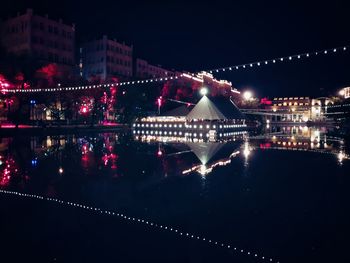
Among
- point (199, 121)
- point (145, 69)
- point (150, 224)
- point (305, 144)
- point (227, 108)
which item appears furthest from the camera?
point (145, 69)

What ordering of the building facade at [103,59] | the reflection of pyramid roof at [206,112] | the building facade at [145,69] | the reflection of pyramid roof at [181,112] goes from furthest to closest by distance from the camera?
1. the building facade at [145,69]
2. the building facade at [103,59]
3. the reflection of pyramid roof at [181,112]
4. the reflection of pyramid roof at [206,112]

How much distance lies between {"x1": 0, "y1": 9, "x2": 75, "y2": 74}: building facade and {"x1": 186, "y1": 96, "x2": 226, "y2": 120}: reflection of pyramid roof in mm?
30990

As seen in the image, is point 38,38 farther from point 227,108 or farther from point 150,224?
point 150,224

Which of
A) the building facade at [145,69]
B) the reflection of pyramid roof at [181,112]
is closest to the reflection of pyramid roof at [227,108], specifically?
the reflection of pyramid roof at [181,112]

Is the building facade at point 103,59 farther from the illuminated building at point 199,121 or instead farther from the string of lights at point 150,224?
the string of lights at point 150,224

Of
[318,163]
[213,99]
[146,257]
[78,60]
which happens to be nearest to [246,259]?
[146,257]

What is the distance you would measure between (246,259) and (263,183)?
6.57m

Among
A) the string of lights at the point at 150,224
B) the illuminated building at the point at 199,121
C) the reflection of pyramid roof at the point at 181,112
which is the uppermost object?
the reflection of pyramid roof at the point at 181,112

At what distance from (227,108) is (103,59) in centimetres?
3529

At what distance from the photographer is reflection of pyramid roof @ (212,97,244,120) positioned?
5019 cm

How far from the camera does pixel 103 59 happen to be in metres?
72.8

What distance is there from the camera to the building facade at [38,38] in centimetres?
5884

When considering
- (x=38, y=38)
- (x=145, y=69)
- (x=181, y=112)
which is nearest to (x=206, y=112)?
(x=181, y=112)

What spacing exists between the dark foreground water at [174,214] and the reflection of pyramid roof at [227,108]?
117 ft
